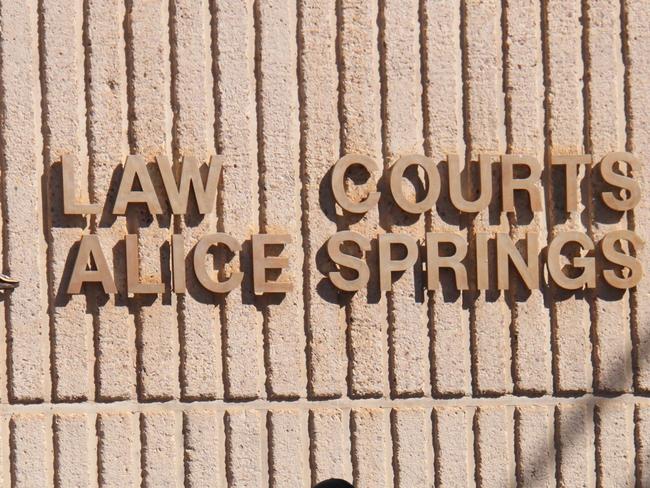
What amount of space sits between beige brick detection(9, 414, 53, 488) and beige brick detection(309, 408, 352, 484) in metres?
1.06

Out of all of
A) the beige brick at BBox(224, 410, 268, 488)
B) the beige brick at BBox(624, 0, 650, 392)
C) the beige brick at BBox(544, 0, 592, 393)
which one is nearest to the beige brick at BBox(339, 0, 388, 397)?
the beige brick at BBox(224, 410, 268, 488)

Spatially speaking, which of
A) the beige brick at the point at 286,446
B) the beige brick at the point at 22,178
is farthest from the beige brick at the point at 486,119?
the beige brick at the point at 22,178

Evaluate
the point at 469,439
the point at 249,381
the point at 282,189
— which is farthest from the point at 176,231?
the point at 469,439

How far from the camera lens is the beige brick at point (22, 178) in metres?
3.42

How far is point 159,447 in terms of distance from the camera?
3.47 metres

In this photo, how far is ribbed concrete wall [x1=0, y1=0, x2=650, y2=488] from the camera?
11.3 ft

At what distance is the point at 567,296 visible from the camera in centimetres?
350

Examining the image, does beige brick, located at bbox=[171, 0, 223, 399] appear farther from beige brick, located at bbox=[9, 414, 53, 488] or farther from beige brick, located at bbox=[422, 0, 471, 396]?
beige brick, located at bbox=[422, 0, 471, 396]

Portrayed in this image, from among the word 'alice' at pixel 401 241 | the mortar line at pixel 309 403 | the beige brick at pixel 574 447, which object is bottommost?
the beige brick at pixel 574 447

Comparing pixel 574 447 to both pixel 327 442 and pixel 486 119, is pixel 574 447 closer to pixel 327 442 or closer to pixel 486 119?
pixel 327 442

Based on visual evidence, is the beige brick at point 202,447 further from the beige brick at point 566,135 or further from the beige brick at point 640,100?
the beige brick at point 640,100

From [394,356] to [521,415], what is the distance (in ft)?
1.87

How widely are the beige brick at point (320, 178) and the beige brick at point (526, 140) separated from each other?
70cm

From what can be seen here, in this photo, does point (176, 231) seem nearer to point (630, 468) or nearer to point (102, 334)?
point (102, 334)
